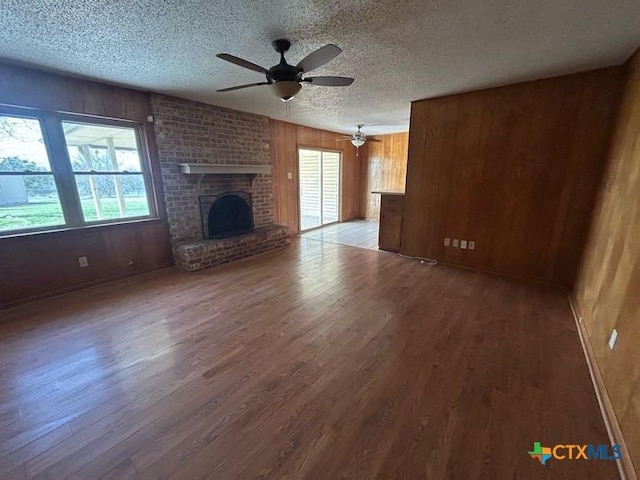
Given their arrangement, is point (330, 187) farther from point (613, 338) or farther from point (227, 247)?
point (613, 338)

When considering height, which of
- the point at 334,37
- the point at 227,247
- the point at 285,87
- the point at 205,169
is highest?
the point at 334,37

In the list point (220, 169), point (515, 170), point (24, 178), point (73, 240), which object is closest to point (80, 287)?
point (73, 240)

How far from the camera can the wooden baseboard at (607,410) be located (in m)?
1.25

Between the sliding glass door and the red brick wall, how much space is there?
192 centimetres

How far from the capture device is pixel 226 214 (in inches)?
181

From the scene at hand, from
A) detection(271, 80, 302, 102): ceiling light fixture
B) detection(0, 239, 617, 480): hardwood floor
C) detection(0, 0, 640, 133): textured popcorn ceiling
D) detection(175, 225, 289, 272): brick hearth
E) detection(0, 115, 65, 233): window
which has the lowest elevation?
detection(0, 239, 617, 480): hardwood floor

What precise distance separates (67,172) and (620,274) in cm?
520

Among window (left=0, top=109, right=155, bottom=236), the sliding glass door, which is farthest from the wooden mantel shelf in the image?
the sliding glass door

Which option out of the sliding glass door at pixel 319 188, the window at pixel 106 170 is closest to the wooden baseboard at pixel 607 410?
the window at pixel 106 170

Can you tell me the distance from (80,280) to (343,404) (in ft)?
11.5

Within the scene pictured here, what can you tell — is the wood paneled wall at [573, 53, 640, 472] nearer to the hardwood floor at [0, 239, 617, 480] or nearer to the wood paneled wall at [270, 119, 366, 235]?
the hardwood floor at [0, 239, 617, 480]

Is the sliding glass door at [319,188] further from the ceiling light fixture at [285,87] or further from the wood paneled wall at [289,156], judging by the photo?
the ceiling light fixture at [285,87]

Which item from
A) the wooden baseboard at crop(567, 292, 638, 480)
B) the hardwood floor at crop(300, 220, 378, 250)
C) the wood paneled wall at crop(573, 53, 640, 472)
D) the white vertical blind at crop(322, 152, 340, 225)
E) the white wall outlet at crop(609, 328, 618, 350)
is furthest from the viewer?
the white vertical blind at crop(322, 152, 340, 225)

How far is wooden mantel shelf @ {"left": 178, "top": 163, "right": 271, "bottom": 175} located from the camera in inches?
151
